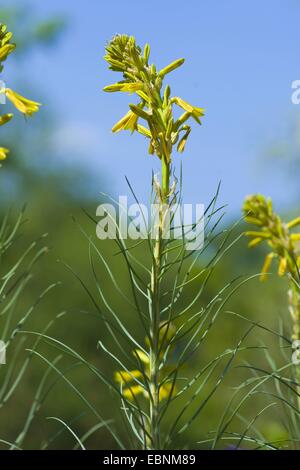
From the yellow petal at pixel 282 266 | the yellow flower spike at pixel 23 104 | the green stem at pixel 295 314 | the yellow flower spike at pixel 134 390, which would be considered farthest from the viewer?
the green stem at pixel 295 314

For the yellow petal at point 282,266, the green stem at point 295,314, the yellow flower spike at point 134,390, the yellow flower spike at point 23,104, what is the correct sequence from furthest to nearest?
the green stem at point 295,314 < the yellow petal at point 282,266 < the yellow flower spike at point 23,104 < the yellow flower spike at point 134,390

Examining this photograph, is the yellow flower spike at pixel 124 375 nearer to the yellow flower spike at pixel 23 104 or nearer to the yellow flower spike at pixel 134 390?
the yellow flower spike at pixel 134 390

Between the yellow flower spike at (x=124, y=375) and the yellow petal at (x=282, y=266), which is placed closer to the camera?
the yellow flower spike at (x=124, y=375)

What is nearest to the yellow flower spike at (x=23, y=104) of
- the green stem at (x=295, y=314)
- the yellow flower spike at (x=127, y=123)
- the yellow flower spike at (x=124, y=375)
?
the yellow flower spike at (x=127, y=123)

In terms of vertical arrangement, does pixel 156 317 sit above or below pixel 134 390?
above

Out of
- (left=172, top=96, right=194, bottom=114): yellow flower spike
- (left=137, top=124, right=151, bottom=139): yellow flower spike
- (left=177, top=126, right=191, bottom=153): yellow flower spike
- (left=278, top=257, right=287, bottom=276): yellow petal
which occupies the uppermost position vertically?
(left=172, top=96, right=194, bottom=114): yellow flower spike

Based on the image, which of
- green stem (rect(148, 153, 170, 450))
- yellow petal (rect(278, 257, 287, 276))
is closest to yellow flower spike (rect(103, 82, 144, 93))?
green stem (rect(148, 153, 170, 450))

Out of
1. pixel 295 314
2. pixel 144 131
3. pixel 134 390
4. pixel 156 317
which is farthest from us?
pixel 134 390

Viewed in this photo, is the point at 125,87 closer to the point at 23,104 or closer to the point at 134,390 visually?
the point at 23,104

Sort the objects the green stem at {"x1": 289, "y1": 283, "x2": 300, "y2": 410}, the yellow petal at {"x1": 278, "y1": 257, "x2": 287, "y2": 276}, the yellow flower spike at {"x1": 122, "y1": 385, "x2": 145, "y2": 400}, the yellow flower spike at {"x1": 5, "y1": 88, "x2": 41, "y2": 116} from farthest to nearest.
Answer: the green stem at {"x1": 289, "y1": 283, "x2": 300, "y2": 410}, the yellow petal at {"x1": 278, "y1": 257, "x2": 287, "y2": 276}, the yellow flower spike at {"x1": 5, "y1": 88, "x2": 41, "y2": 116}, the yellow flower spike at {"x1": 122, "y1": 385, "x2": 145, "y2": 400}

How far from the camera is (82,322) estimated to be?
18.7 m

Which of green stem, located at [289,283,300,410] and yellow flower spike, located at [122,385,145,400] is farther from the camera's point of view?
green stem, located at [289,283,300,410]

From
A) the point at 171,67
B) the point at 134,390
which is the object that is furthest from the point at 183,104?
the point at 134,390

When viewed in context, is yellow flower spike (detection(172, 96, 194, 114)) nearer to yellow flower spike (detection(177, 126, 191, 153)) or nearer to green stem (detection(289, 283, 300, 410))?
yellow flower spike (detection(177, 126, 191, 153))
